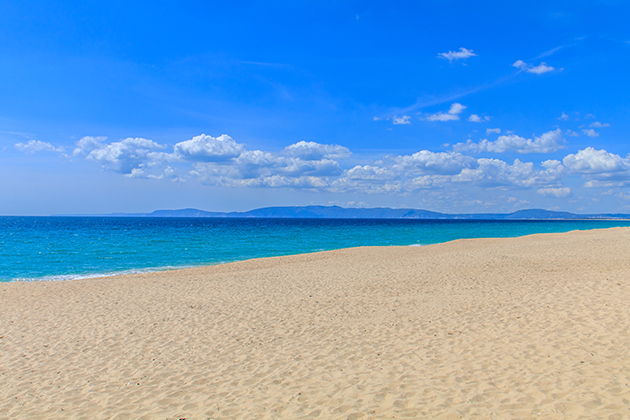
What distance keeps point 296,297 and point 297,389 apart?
744 cm

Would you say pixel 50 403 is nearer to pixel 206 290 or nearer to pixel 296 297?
pixel 296 297

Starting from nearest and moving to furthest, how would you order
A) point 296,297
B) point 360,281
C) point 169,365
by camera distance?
1. point 169,365
2. point 296,297
3. point 360,281

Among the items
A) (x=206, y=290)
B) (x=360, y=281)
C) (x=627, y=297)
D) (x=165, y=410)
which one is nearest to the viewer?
(x=165, y=410)

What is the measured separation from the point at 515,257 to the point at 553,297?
12565 mm

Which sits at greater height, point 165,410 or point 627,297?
point 627,297

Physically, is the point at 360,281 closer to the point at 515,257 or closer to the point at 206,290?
the point at 206,290

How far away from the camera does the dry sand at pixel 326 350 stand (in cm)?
572

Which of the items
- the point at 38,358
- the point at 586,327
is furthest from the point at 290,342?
the point at 586,327

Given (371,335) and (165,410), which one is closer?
(165,410)

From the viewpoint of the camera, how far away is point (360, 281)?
1669 centimetres

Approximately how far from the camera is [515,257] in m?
23.0

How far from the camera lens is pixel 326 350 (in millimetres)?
8188

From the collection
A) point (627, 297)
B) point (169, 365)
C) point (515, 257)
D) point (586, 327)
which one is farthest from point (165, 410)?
point (515, 257)

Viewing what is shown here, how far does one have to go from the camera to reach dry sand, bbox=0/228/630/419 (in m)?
5.72
